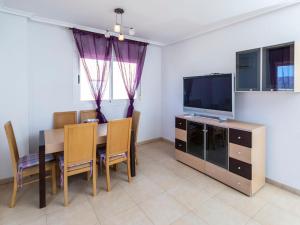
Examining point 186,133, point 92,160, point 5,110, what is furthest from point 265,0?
point 5,110

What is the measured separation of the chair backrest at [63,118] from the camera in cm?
318

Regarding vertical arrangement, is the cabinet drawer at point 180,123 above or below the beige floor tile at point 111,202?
above

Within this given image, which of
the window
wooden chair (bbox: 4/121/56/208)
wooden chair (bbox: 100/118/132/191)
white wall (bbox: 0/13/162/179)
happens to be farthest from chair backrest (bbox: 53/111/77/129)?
wooden chair (bbox: 100/118/132/191)

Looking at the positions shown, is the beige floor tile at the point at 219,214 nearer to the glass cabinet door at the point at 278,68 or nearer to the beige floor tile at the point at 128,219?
the beige floor tile at the point at 128,219

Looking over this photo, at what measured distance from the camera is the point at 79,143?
7.22ft

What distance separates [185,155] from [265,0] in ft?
8.58

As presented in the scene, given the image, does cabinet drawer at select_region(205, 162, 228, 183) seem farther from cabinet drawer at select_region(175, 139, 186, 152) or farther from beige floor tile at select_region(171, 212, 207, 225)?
beige floor tile at select_region(171, 212, 207, 225)

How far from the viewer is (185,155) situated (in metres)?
3.34

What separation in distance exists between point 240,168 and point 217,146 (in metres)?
0.47

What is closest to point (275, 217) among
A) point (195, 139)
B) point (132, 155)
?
point (195, 139)

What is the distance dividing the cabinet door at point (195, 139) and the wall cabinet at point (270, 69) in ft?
2.99

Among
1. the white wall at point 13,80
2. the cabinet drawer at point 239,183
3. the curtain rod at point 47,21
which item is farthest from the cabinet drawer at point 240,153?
the white wall at point 13,80

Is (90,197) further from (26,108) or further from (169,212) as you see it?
(26,108)

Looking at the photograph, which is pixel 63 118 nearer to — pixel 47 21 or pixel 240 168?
pixel 47 21
